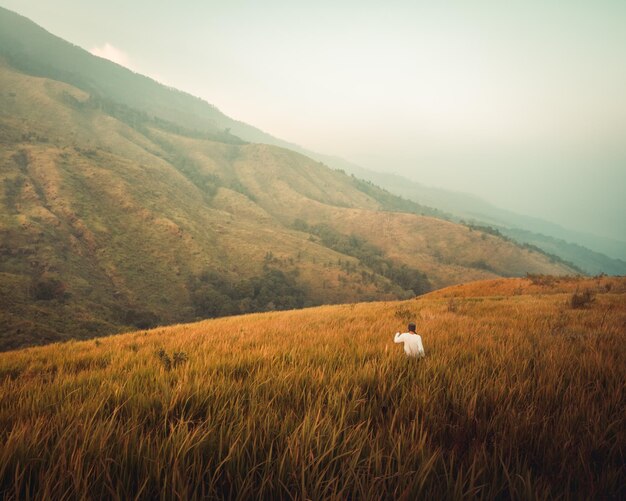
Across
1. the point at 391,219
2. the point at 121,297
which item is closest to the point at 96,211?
the point at 121,297

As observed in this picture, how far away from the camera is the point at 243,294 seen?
76000 millimetres

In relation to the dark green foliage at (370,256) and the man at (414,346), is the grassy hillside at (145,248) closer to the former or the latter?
the dark green foliage at (370,256)

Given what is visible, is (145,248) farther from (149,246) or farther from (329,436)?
(329,436)

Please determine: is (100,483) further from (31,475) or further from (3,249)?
(3,249)

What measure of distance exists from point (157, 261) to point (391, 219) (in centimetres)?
11473

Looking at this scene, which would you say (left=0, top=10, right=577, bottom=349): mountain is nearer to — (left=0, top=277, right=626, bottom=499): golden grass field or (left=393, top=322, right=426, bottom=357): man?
(left=0, top=277, right=626, bottom=499): golden grass field

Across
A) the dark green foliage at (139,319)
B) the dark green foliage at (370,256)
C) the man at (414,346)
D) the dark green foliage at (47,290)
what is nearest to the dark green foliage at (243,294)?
the dark green foliage at (139,319)

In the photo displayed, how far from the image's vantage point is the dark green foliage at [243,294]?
70125 millimetres

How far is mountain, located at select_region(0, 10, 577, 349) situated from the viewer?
55.5 metres

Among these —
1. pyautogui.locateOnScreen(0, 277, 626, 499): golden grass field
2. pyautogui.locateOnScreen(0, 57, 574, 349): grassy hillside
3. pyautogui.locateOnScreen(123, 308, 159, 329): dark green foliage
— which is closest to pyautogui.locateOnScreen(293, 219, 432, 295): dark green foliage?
pyautogui.locateOnScreen(0, 57, 574, 349): grassy hillside

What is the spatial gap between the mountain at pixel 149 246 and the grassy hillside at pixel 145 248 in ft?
Answer: 1.24

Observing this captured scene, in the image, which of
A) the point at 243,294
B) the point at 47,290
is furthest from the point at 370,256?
the point at 47,290

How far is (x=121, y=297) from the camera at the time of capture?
208 feet

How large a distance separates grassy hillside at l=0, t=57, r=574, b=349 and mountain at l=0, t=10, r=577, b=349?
0.38 m
